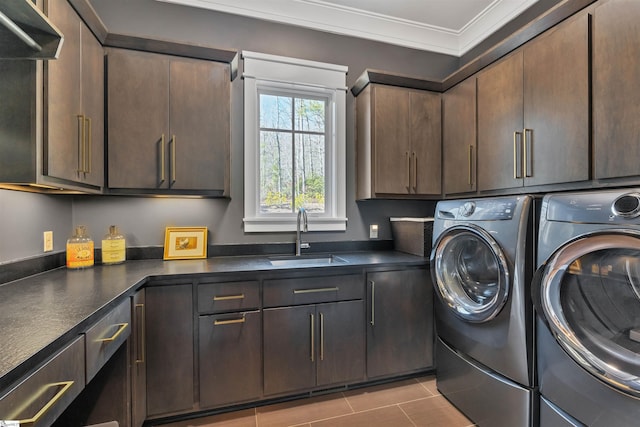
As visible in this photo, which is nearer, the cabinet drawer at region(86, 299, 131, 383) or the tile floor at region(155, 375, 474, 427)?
the cabinet drawer at region(86, 299, 131, 383)

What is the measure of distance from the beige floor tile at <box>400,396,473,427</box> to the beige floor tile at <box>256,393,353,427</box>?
1.28 feet

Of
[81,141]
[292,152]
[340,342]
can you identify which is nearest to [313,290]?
[340,342]

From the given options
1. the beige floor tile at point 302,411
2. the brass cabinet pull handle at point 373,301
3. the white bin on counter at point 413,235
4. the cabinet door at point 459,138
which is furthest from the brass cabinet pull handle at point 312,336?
the cabinet door at point 459,138

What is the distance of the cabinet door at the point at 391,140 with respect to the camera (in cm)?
245

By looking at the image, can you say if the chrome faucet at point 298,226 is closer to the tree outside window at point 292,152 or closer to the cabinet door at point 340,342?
the tree outside window at point 292,152

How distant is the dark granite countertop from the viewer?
812mm

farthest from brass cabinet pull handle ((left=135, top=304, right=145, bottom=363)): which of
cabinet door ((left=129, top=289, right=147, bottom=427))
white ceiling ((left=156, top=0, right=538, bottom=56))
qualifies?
white ceiling ((left=156, top=0, right=538, bottom=56))

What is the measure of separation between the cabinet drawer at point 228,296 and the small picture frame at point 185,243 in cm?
57

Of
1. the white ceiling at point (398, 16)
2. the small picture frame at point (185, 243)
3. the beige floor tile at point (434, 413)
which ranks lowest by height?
the beige floor tile at point (434, 413)

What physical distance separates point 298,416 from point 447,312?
1147 millimetres

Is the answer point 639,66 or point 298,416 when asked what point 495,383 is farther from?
point 639,66

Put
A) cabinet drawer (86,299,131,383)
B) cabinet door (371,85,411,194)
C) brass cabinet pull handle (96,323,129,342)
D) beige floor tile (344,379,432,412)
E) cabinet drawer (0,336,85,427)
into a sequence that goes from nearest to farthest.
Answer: cabinet drawer (0,336,85,427)
cabinet drawer (86,299,131,383)
brass cabinet pull handle (96,323,129,342)
beige floor tile (344,379,432,412)
cabinet door (371,85,411,194)

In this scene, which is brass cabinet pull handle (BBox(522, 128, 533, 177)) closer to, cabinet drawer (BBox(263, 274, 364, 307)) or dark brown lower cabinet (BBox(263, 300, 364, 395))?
cabinet drawer (BBox(263, 274, 364, 307))

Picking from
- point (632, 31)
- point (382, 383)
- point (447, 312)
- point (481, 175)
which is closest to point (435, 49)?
point (481, 175)
